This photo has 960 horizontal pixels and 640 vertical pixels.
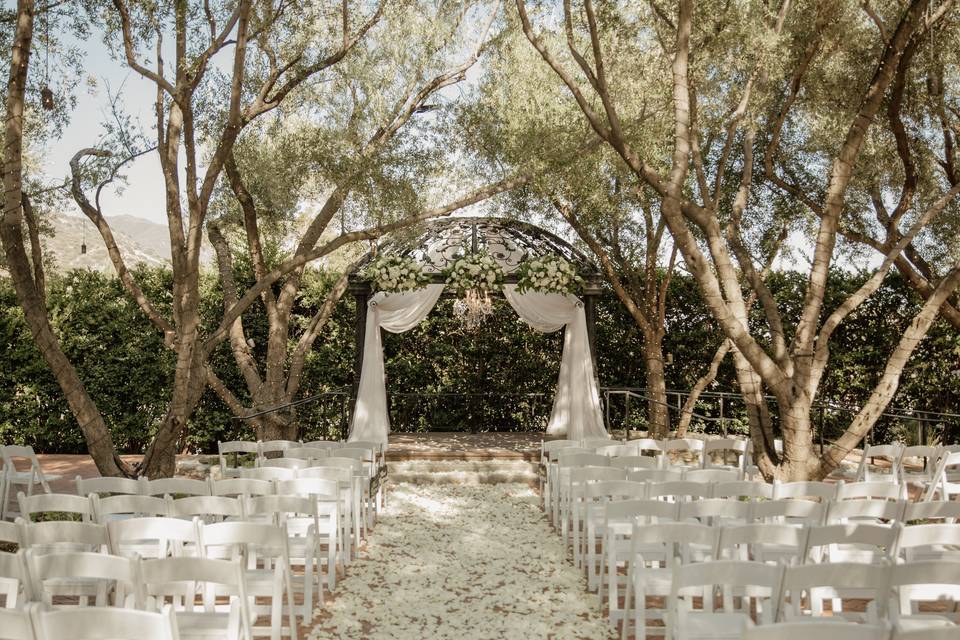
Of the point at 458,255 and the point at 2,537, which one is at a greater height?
the point at 458,255

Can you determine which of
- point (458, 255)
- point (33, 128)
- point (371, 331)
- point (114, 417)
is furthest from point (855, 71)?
point (114, 417)

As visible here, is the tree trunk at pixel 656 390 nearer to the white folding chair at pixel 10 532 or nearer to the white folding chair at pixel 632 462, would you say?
the white folding chair at pixel 632 462

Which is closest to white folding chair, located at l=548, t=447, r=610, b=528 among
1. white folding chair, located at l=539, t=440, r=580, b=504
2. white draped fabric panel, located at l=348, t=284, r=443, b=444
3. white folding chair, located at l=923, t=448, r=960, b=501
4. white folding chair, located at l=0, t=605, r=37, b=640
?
white folding chair, located at l=539, t=440, r=580, b=504

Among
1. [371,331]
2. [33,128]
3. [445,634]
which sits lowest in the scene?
[445,634]

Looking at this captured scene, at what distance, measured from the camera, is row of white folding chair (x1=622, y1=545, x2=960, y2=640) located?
9.80 feet

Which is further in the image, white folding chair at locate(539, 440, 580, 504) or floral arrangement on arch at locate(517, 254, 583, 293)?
floral arrangement on arch at locate(517, 254, 583, 293)

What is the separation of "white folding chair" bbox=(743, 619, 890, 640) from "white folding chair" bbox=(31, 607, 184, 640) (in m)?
1.83

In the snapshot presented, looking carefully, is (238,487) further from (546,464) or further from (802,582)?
(546,464)

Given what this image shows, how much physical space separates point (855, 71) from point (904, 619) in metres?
7.30

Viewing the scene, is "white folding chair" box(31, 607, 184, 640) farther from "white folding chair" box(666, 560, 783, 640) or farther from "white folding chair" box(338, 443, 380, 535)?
"white folding chair" box(338, 443, 380, 535)

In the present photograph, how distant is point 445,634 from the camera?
451 centimetres

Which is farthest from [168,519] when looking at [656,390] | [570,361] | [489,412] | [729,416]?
[729,416]

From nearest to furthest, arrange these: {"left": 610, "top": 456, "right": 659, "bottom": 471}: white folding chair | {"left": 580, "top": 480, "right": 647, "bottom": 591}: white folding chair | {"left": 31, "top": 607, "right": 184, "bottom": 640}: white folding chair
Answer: {"left": 31, "top": 607, "right": 184, "bottom": 640}: white folding chair, {"left": 580, "top": 480, "right": 647, "bottom": 591}: white folding chair, {"left": 610, "top": 456, "right": 659, "bottom": 471}: white folding chair

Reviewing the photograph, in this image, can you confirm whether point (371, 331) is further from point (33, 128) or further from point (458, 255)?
point (33, 128)
